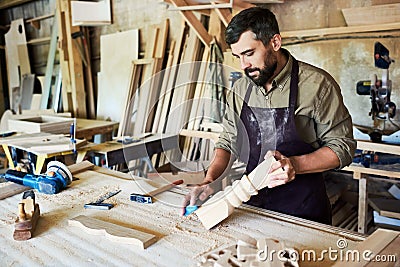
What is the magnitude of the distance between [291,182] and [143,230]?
2.45ft

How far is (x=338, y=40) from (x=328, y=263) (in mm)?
2413

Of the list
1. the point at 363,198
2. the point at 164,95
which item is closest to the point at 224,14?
A: the point at 164,95

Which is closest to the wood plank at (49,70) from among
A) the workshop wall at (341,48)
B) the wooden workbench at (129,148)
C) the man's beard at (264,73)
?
the wooden workbench at (129,148)

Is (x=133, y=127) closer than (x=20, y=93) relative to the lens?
Yes

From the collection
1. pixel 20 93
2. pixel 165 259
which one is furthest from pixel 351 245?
pixel 20 93

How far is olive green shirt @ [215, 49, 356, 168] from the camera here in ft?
5.32

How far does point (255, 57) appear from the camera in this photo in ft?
5.39

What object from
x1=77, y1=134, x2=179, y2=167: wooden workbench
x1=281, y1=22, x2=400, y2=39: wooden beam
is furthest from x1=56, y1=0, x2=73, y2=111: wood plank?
x1=281, y1=22, x2=400, y2=39: wooden beam

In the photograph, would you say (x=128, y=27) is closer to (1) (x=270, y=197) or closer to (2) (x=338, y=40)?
(2) (x=338, y=40)

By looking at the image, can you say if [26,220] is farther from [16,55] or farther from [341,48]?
[16,55]

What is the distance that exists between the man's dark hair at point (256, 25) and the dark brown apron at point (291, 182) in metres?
0.21

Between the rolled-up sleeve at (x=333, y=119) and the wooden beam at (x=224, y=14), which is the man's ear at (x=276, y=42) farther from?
the wooden beam at (x=224, y=14)

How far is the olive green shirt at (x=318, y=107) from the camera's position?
5.32 feet

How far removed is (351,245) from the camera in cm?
113
